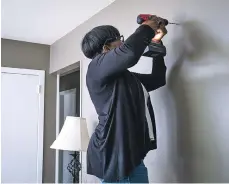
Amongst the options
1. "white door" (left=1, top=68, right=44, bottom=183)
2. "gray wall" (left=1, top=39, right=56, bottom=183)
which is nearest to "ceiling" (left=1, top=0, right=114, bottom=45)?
"gray wall" (left=1, top=39, right=56, bottom=183)

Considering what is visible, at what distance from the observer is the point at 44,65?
11.3ft

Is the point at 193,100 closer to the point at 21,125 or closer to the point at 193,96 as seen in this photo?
the point at 193,96

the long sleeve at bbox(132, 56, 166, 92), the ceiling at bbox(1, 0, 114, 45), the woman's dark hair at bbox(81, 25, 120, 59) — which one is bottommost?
the long sleeve at bbox(132, 56, 166, 92)

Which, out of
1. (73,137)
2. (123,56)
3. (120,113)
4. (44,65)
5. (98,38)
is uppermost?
(44,65)

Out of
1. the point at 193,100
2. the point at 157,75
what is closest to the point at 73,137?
the point at 157,75

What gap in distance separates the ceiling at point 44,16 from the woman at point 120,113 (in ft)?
3.66

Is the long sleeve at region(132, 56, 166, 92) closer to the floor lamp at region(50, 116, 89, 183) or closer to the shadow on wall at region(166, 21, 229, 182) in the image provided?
the shadow on wall at region(166, 21, 229, 182)

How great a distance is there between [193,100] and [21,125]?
91.9 inches

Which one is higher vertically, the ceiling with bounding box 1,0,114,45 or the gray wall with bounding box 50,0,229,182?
the ceiling with bounding box 1,0,114,45

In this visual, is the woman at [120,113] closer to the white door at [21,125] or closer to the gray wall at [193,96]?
the gray wall at [193,96]

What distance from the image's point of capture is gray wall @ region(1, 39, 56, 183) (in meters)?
3.22

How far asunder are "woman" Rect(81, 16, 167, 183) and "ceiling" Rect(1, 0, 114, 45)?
112cm

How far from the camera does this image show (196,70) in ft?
4.72

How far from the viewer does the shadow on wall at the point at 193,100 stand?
1333 mm
